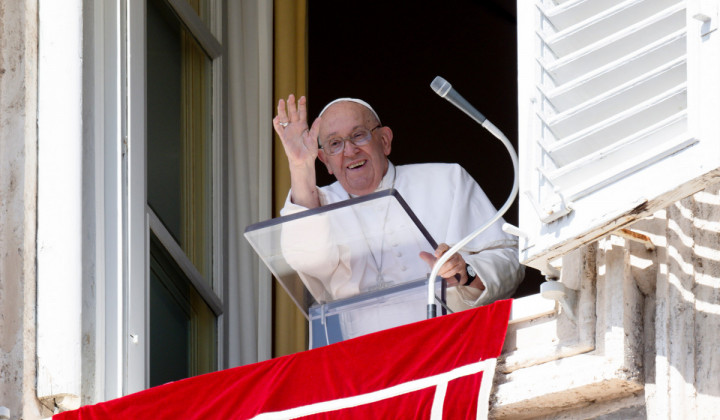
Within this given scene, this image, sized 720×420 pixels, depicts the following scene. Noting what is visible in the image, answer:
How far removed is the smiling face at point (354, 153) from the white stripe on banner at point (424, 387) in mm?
1259

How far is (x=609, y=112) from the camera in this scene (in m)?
3.71

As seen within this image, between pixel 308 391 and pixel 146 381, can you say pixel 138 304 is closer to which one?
pixel 146 381

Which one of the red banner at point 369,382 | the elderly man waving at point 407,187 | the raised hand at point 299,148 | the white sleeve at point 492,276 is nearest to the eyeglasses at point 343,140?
the elderly man waving at point 407,187

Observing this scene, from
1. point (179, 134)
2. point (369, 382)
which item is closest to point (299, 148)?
point (179, 134)

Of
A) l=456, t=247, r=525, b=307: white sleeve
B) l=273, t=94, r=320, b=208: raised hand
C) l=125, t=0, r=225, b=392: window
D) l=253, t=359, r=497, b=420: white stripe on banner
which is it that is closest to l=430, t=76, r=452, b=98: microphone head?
l=253, t=359, r=497, b=420: white stripe on banner

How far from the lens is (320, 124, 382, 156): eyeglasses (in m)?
5.16

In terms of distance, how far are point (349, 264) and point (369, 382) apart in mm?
695

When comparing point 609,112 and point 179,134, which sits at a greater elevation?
point 179,134

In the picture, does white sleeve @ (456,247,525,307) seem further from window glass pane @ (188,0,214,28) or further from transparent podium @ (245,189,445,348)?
window glass pane @ (188,0,214,28)

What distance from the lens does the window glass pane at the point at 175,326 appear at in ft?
16.5

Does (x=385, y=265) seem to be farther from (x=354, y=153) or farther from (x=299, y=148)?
(x=354, y=153)

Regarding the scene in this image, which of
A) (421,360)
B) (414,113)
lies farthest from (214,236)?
(414,113)

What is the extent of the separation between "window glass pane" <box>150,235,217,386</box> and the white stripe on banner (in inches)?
42.6

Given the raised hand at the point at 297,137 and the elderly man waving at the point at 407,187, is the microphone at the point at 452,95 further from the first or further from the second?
the raised hand at the point at 297,137
